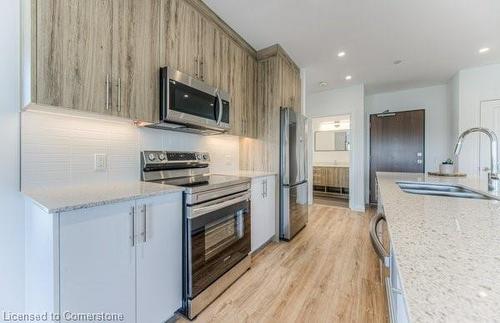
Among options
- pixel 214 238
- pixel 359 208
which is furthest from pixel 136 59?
pixel 359 208

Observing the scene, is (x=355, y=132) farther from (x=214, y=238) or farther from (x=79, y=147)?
(x=79, y=147)

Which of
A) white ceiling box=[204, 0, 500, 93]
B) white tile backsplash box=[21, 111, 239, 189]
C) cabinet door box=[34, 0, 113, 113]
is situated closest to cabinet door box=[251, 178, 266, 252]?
white tile backsplash box=[21, 111, 239, 189]

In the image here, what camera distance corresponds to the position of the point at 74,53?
123 centimetres

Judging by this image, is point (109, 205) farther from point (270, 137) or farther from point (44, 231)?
point (270, 137)

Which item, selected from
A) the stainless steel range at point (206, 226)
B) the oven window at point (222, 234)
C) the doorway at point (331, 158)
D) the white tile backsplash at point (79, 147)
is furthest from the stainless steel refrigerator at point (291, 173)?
the doorway at point (331, 158)

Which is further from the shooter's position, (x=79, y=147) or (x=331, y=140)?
(x=331, y=140)

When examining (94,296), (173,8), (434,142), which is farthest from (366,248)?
(434,142)

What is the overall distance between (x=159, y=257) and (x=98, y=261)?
13.7 inches

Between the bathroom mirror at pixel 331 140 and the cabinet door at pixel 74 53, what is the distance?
5.75 metres

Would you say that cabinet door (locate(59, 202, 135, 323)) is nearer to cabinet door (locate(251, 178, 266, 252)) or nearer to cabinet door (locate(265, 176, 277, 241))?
cabinet door (locate(251, 178, 266, 252))

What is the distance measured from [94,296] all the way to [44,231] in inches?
15.0

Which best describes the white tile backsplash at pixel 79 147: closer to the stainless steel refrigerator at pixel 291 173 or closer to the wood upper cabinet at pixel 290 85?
the stainless steel refrigerator at pixel 291 173

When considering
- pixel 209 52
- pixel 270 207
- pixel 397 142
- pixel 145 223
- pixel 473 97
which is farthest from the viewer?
pixel 397 142

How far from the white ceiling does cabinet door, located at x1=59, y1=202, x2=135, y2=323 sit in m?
2.05
